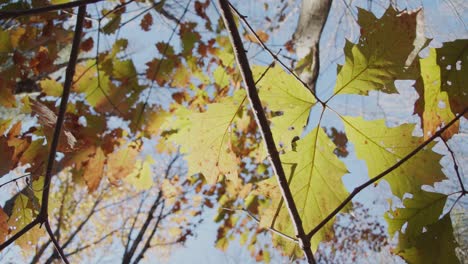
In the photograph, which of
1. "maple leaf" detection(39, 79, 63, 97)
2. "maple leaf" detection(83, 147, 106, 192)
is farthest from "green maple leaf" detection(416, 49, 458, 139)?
"maple leaf" detection(39, 79, 63, 97)

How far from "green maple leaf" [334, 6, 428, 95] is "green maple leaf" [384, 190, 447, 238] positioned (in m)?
0.22

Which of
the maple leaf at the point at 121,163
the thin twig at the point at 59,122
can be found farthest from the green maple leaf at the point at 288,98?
the maple leaf at the point at 121,163

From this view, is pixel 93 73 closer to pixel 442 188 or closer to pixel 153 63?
pixel 153 63

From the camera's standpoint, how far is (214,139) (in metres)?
0.80

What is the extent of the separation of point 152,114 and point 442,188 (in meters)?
1.33

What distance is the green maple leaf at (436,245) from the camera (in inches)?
25.3

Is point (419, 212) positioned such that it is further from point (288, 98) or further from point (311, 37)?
point (311, 37)

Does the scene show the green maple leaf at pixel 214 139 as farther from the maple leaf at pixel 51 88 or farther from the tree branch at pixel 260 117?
the maple leaf at pixel 51 88

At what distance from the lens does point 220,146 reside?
31.8 inches

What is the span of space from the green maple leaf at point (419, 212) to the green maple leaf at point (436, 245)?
1 centimetres

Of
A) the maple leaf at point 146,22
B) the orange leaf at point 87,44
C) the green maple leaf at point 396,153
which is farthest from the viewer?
the maple leaf at point 146,22

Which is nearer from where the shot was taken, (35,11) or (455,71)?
(35,11)

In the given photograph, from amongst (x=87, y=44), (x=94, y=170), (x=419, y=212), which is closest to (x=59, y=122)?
(x=419, y=212)

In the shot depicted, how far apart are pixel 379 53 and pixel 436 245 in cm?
36
